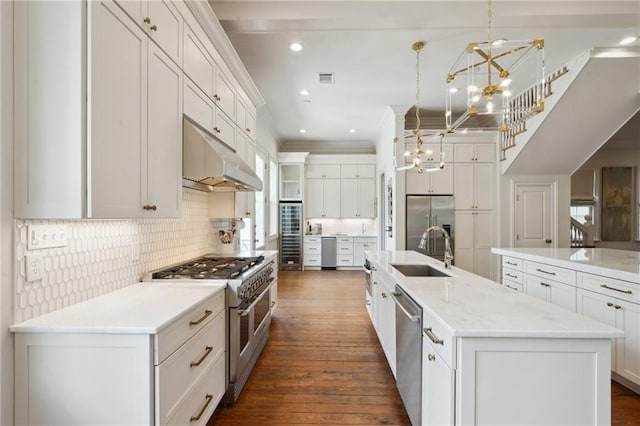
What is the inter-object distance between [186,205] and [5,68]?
1678 millimetres

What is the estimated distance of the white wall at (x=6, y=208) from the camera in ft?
3.90

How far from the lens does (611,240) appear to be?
6.91 metres

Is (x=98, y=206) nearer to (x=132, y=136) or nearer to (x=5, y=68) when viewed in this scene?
(x=132, y=136)

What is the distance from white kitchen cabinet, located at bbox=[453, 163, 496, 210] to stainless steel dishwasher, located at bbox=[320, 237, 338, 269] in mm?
3071

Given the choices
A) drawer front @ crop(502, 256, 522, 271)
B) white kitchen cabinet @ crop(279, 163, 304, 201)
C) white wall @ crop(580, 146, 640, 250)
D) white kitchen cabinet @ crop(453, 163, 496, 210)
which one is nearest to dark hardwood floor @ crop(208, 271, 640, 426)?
drawer front @ crop(502, 256, 522, 271)

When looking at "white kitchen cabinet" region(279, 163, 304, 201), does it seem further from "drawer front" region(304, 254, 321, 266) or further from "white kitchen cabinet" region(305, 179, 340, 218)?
"drawer front" region(304, 254, 321, 266)

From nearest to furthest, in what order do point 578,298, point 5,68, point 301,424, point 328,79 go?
point 5,68 → point 301,424 → point 578,298 → point 328,79

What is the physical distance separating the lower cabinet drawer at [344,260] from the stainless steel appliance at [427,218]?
2378mm

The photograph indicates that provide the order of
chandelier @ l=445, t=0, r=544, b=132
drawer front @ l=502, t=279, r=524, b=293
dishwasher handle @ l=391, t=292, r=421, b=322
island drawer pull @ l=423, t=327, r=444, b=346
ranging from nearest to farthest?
island drawer pull @ l=423, t=327, r=444, b=346 → dishwasher handle @ l=391, t=292, r=421, b=322 → chandelier @ l=445, t=0, r=544, b=132 → drawer front @ l=502, t=279, r=524, b=293

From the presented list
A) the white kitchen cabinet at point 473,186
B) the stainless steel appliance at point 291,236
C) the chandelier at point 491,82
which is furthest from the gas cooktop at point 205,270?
the stainless steel appliance at point 291,236

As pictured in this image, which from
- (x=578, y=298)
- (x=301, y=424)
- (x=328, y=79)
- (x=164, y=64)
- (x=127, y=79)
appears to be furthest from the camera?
(x=328, y=79)

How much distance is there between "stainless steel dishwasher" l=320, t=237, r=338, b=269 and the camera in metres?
7.36

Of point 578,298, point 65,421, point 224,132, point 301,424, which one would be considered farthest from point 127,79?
point 578,298

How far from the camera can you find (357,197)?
24.7 ft
